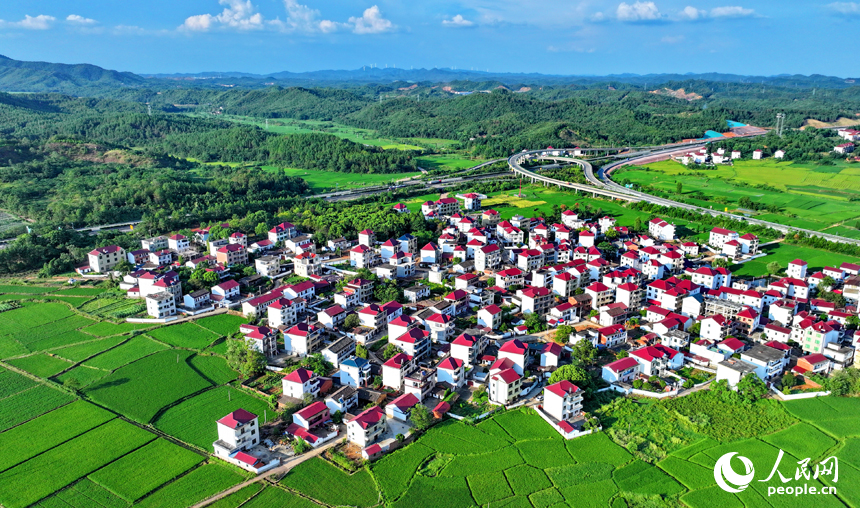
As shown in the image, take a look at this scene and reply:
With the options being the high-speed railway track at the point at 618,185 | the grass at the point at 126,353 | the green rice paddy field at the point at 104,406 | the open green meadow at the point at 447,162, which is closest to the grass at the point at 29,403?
the green rice paddy field at the point at 104,406

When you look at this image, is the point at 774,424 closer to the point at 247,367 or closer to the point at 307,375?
the point at 307,375

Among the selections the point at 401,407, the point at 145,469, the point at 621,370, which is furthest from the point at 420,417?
the point at 145,469

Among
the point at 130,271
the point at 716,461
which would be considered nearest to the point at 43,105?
the point at 130,271

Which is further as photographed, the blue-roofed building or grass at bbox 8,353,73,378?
grass at bbox 8,353,73,378

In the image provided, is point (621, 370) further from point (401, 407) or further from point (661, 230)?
point (661, 230)

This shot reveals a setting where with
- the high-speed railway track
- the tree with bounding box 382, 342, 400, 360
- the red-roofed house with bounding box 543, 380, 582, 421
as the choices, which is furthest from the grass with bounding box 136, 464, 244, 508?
the high-speed railway track

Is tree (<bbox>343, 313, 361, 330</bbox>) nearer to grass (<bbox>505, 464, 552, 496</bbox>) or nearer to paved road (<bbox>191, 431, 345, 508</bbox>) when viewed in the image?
paved road (<bbox>191, 431, 345, 508</bbox>)

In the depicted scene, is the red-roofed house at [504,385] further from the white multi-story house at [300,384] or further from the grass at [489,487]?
the white multi-story house at [300,384]
